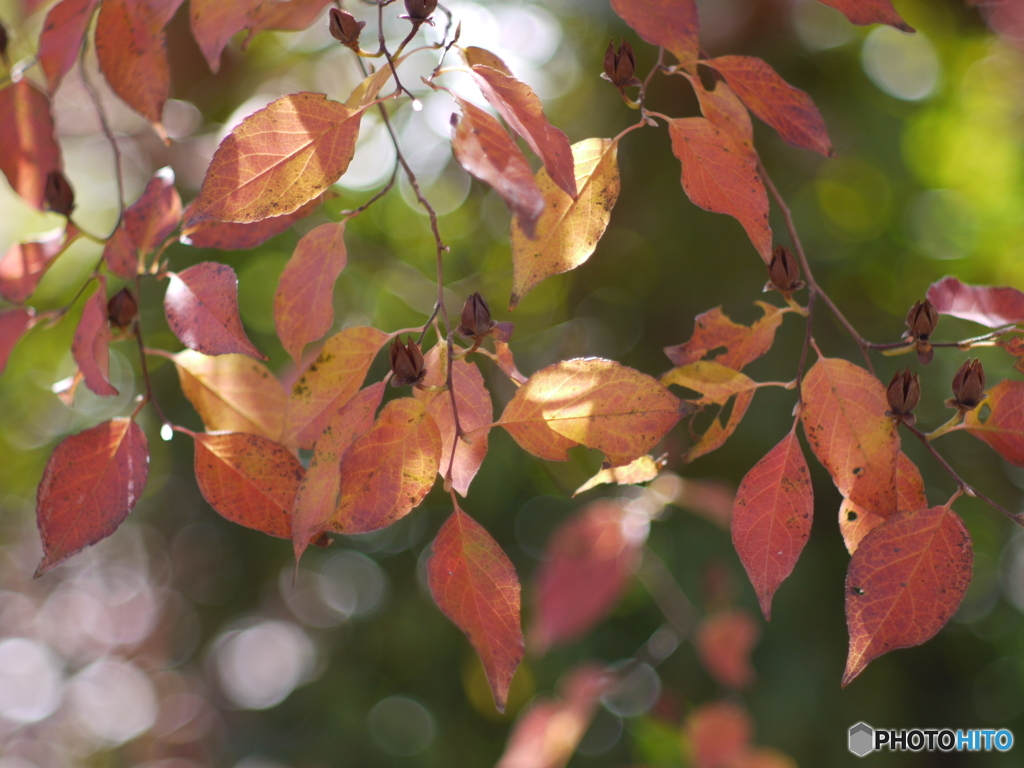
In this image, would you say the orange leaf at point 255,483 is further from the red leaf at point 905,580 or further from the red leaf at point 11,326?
the red leaf at point 905,580

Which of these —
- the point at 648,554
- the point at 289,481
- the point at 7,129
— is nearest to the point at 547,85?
the point at 648,554

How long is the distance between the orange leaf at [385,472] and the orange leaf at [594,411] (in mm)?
49

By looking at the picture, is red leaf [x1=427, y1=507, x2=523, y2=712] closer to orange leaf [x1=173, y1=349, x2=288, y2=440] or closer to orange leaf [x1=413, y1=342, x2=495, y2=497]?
orange leaf [x1=413, y1=342, x2=495, y2=497]

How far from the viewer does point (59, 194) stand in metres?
0.47

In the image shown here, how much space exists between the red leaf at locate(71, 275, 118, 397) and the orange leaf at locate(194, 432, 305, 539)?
0.18 feet

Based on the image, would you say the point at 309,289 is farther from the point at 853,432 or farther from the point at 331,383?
the point at 853,432

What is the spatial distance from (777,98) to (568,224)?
145 millimetres

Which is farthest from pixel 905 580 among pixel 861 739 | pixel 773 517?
pixel 861 739

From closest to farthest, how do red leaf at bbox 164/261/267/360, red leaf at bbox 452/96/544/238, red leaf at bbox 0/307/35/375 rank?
red leaf at bbox 452/96/544/238 < red leaf at bbox 164/261/267/360 < red leaf at bbox 0/307/35/375

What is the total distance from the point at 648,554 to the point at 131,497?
3.08 feet

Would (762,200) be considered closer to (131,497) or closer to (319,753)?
(131,497)

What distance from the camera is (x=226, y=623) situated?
147 centimetres

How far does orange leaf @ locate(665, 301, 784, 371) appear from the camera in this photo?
40cm

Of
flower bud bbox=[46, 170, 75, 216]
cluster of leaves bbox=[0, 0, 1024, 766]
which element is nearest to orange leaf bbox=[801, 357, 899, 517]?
cluster of leaves bbox=[0, 0, 1024, 766]
